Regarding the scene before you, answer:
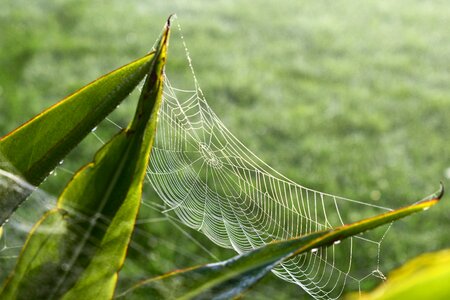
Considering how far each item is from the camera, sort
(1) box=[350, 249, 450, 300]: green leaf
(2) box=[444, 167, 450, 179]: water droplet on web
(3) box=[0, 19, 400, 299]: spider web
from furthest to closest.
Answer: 1. (2) box=[444, 167, 450, 179]: water droplet on web
2. (3) box=[0, 19, 400, 299]: spider web
3. (1) box=[350, 249, 450, 300]: green leaf

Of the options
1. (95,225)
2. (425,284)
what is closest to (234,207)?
(95,225)

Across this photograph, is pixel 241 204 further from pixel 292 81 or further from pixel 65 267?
pixel 292 81

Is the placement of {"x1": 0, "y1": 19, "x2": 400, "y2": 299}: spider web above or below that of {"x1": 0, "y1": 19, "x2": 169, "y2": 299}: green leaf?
below

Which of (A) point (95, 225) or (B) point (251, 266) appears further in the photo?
(A) point (95, 225)

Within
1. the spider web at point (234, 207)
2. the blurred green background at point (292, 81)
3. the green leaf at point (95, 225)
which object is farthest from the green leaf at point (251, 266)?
the blurred green background at point (292, 81)

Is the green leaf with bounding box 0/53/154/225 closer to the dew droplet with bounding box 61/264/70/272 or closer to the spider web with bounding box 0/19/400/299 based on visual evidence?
the dew droplet with bounding box 61/264/70/272

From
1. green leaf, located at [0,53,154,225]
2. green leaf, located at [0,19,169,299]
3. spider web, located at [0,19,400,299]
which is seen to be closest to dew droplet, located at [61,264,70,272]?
green leaf, located at [0,19,169,299]
